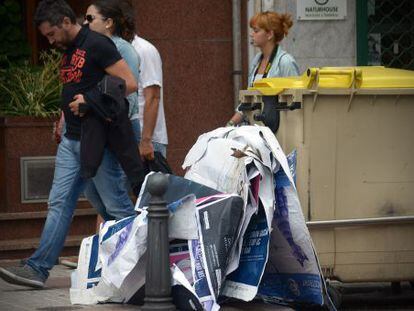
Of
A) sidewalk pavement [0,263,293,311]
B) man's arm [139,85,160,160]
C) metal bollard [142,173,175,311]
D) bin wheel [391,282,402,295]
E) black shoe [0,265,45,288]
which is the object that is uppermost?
man's arm [139,85,160,160]

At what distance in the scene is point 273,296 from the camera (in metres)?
7.73

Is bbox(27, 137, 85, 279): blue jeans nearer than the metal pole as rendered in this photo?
Yes

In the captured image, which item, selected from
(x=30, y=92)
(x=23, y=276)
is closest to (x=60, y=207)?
(x=23, y=276)

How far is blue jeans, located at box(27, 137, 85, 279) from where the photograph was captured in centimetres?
Result: 817

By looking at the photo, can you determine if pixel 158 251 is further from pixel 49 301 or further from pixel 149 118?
pixel 149 118

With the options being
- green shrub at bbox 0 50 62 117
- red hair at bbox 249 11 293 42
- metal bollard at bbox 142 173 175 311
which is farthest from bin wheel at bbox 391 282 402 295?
green shrub at bbox 0 50 62 117

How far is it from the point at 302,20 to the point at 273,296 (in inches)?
178

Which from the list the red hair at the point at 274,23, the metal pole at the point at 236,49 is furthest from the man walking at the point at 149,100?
the metal pole at the point at 236,49

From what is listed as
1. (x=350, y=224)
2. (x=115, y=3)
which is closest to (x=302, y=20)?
(x=115, y=3)

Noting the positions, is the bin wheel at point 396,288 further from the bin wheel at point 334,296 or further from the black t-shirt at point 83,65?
the black t-shirt at point 83,65

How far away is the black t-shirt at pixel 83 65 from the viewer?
26.8 ft

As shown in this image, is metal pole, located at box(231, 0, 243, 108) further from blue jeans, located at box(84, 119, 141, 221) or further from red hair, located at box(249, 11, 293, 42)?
blue jeans, located at box(84, 119, 141, 221)

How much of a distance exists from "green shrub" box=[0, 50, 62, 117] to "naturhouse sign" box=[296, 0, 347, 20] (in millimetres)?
2379

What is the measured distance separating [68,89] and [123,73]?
1.23ft
